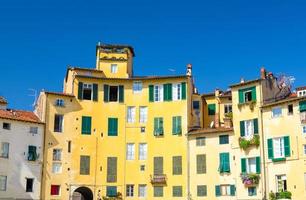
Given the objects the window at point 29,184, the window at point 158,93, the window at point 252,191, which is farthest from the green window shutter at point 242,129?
the window at point 29,184

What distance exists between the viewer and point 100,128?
208 ft

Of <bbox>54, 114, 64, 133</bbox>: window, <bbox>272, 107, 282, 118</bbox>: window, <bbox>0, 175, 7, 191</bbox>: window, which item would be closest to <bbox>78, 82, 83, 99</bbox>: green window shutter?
<bbox>54, 114, 64, 133</bbox>: window

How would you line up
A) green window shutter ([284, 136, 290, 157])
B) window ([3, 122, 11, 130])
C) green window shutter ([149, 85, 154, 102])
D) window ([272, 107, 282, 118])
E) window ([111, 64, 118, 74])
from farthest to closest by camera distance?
1. window ([111, 64, 118, 74])
2. green window shutter ([149, 85, 154, 102])
3. window ([3, 122, 11, 130])
4. window ([272, 107, 282, 118])
5. green window shutter ([284, 136, 290, 157])

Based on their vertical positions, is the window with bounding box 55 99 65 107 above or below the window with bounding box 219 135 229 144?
above

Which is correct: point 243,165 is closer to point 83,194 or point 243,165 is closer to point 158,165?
point 158,165

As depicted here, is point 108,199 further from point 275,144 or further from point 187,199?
point 275,144

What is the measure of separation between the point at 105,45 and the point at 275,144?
27.1 m

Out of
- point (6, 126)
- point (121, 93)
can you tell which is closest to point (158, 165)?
point (121, 93)

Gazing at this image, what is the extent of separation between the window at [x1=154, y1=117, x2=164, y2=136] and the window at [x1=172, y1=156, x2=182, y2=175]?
141 inches

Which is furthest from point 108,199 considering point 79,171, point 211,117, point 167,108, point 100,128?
point 211,117

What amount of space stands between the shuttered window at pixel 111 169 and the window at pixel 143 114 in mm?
5839

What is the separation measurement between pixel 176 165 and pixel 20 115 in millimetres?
19370

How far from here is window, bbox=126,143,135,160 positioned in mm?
62875

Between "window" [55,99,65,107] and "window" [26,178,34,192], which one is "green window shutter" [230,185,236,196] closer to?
"window" [55,99,65,107]
